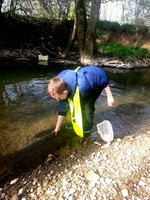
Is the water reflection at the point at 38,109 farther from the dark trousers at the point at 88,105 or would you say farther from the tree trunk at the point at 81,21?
the tree trunk at the point at 81,21

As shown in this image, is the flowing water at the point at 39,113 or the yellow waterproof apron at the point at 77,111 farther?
the flowing water at the point at 39,113

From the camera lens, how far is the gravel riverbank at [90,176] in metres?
3.23

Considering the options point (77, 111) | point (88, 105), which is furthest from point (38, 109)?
point (77, 111)

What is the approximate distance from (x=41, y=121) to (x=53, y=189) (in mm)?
2370

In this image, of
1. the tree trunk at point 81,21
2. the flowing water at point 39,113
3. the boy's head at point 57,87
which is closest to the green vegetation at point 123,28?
the tree trunk at point 81,21

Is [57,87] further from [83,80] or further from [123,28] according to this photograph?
[123,28]

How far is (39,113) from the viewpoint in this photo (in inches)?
236

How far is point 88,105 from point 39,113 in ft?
6.49

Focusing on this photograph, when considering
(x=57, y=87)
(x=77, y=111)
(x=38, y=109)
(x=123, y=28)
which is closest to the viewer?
(x=57, y=87)

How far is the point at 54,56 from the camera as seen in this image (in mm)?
14367

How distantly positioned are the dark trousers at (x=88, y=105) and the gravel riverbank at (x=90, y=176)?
1.45ft

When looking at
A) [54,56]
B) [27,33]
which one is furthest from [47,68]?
[27,33]

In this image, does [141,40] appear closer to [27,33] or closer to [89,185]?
[27,33]

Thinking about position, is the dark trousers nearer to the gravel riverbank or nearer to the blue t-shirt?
the blue t-shirt
